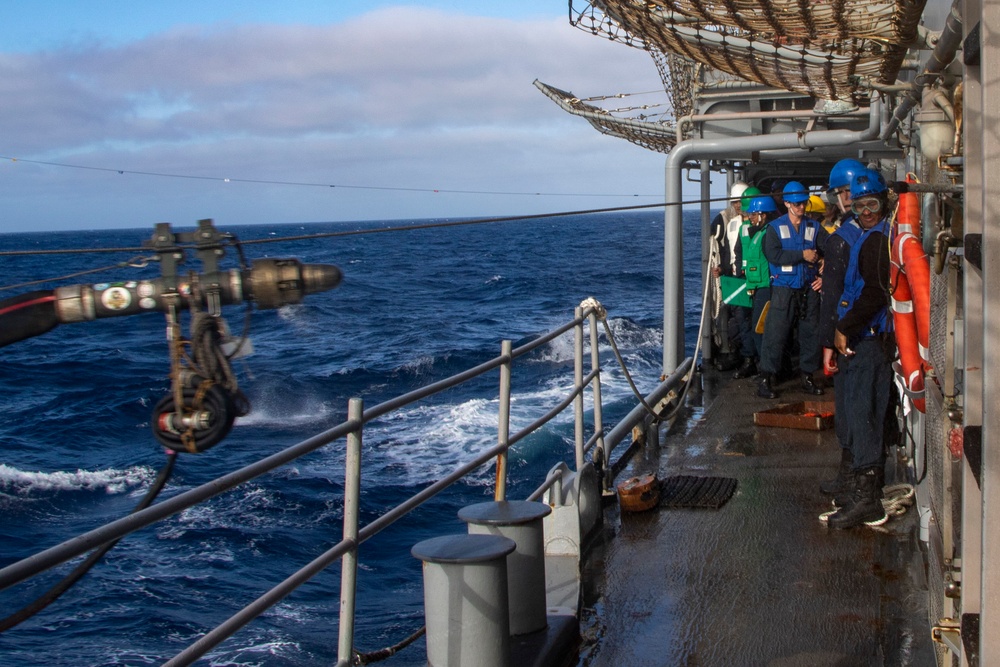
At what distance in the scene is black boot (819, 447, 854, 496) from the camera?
5275 millimetres

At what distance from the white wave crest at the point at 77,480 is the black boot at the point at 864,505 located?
11.3 m

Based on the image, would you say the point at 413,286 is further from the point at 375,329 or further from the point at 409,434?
the point at 409,434

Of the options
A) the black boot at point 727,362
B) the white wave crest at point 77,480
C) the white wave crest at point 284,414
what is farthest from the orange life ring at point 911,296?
the white wave crest at point 284,414

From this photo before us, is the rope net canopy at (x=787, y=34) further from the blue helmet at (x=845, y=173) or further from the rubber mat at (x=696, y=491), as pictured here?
the rubber mat at (x=696, y=491)

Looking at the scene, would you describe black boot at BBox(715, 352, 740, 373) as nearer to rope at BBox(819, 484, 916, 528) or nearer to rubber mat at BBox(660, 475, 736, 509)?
rubber mat at BBox(660, 475, 736, 509)

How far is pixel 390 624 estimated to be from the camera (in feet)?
27.4

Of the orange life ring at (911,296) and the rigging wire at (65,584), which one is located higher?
the orange life ring at (911,296)

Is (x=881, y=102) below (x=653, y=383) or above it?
above

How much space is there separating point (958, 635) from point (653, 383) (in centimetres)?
1497

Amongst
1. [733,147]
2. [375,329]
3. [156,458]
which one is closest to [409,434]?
[156,458]

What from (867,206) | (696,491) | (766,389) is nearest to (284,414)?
(766,389)

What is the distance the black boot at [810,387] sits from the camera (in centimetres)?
803

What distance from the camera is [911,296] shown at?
389cm

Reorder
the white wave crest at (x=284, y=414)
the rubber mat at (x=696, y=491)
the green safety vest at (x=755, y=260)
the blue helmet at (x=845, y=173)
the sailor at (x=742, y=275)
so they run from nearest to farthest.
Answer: the blue helmet at (x=845, y=173), the rubber mat at (x=696, y=491), the green safety vest at (x=755, y=260), the sailor at (x=742, y=275), the white wave crest at (x=284, y=414)
